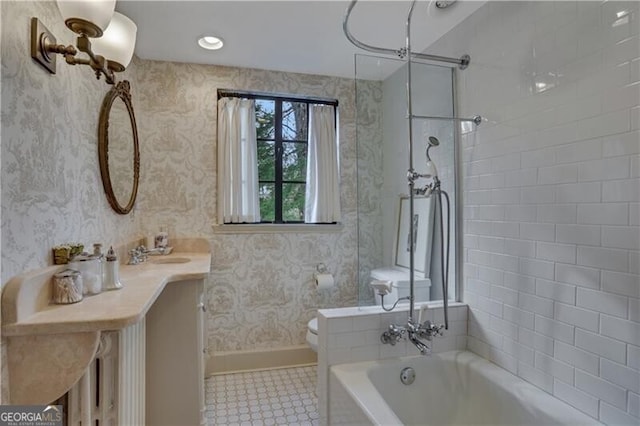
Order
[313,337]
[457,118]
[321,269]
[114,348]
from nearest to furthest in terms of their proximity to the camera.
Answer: [114,348]
[457,118]
[313,337]
[321,269]

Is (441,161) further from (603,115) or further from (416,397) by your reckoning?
(416,397)

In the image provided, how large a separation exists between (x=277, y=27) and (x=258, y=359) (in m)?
2.37

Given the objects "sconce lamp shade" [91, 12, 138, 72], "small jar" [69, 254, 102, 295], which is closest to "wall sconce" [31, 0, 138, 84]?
"sconce lamp shade" [91, 12, 138, 72]

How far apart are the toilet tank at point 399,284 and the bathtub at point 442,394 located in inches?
12.9

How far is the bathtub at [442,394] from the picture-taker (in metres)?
1.45

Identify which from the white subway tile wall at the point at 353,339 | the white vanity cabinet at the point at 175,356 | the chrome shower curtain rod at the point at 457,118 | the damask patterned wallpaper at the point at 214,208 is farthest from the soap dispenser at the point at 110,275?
the chrome shower curtain rod at the point at 457,118

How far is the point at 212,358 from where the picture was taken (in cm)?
267

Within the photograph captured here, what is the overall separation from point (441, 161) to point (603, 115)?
2.94 feet

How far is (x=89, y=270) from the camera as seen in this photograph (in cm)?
136

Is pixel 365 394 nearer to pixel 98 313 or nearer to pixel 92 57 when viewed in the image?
pixel 98 313

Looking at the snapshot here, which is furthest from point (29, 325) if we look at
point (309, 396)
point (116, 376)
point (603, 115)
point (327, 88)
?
point (327, 88)

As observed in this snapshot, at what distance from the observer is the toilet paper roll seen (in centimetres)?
273

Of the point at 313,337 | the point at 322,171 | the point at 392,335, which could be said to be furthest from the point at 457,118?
the point at 313,337

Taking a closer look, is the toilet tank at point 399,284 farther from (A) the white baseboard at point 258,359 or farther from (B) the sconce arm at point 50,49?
(B) the sconce arm at point 50,49
